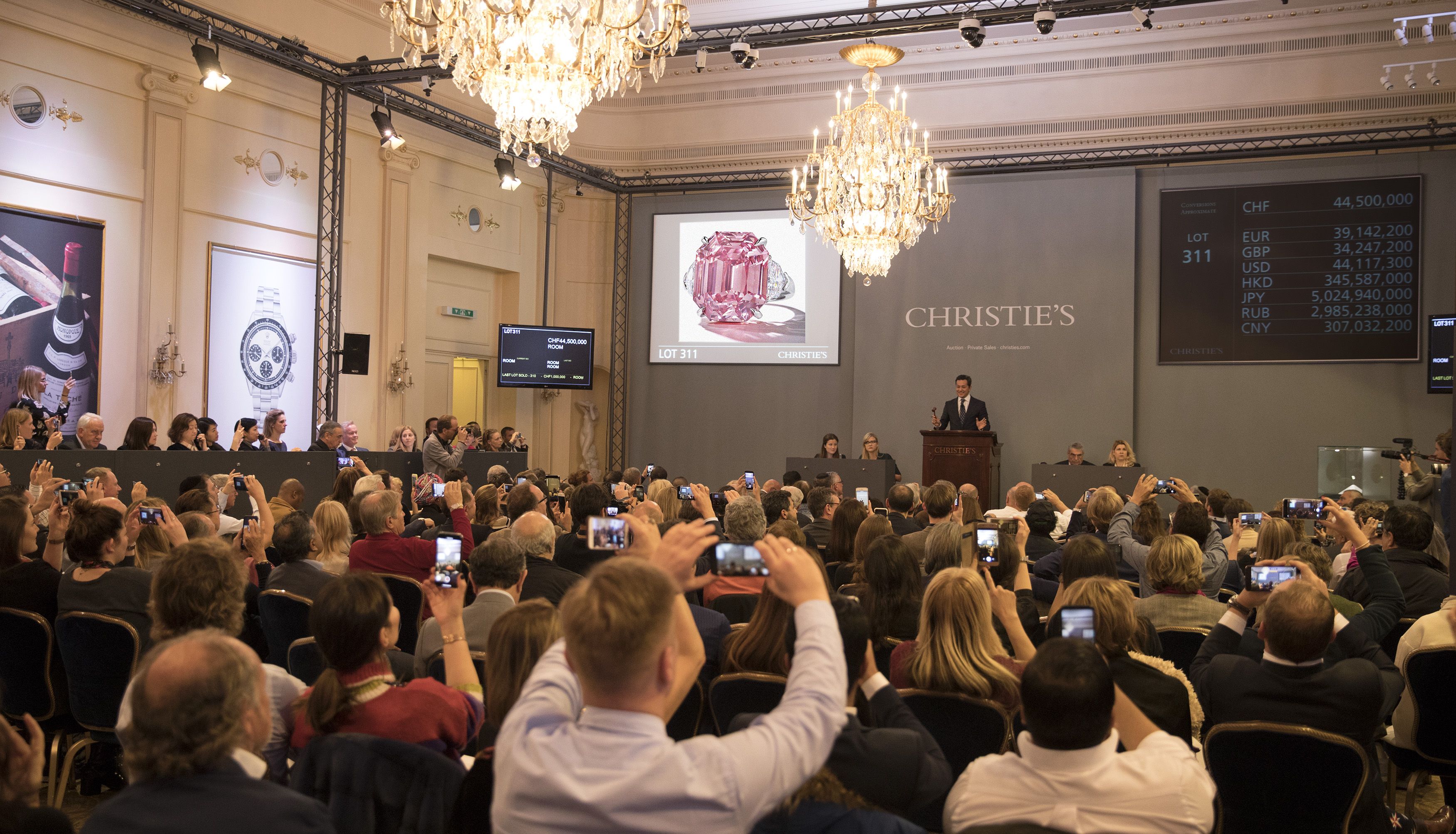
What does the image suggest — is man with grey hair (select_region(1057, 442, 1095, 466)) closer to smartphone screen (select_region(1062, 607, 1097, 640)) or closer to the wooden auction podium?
the wooden auction podium

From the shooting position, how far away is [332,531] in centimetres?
471

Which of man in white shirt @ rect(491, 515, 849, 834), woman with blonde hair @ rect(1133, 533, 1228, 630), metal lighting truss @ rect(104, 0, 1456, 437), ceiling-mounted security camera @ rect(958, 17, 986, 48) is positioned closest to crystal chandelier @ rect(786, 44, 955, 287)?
ceiling-mounted security camera @ rect(958, 17, 986, 48)

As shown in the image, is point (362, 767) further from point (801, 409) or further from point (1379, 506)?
point (801, 409)

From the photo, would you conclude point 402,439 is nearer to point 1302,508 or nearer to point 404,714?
point 1302,508

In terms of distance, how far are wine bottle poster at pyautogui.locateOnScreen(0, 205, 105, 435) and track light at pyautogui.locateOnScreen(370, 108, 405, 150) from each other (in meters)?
2.69

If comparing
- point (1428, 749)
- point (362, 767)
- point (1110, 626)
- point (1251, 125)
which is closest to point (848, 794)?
point (362, 767)

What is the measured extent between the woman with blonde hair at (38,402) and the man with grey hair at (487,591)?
15.8 feet

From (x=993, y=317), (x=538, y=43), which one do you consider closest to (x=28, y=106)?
(x=538, y=43)

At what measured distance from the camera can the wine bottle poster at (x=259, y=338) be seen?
32.7 ft

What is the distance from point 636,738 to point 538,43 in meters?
4.78

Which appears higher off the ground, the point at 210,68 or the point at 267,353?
the point at 210,68

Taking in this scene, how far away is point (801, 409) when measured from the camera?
44.6 ft

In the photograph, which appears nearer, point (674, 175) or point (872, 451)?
point (872, 451)

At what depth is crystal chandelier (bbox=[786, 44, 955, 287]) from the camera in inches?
341
